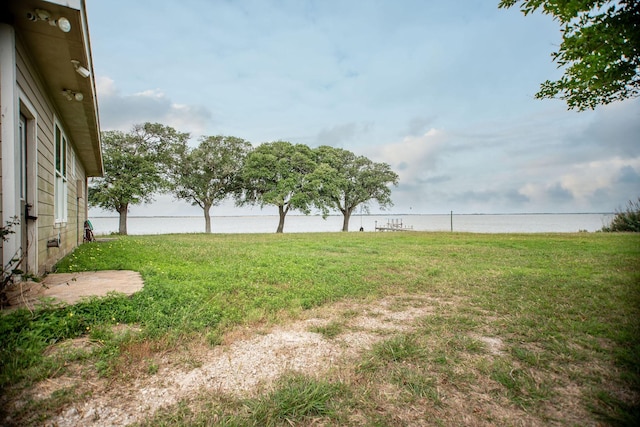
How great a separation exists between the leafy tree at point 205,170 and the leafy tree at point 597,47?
24051 millimetres

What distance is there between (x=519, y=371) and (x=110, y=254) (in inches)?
367

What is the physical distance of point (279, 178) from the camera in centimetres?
2750

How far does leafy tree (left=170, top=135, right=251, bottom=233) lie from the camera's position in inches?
1030

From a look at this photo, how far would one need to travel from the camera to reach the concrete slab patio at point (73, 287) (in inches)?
145

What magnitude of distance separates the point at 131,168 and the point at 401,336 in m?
25.7

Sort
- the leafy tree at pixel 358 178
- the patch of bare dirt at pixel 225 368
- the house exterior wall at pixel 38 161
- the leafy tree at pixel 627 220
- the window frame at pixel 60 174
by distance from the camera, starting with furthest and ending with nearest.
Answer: the leafy tree at pixel 358 178 → the leafy tree at pixel 627 220 → the window frame at pixel 60 174 → the house exterior wall at pixel 38 161 → the patch of bare dirt at pixel 225 368

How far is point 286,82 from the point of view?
1811cm

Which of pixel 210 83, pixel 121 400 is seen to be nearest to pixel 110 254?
pixel 121 400

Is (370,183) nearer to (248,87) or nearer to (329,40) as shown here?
(248,87)

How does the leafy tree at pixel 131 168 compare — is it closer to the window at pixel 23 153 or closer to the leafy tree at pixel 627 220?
the window at pixel 23 153

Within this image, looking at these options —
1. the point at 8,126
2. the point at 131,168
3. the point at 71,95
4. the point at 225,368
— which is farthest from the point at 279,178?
the point at 225,368

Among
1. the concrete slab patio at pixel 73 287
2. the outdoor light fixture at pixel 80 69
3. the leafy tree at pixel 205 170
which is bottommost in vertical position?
the concrete slab patio at pixel 73 287

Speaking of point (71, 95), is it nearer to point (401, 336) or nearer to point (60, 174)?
point (60, 174)

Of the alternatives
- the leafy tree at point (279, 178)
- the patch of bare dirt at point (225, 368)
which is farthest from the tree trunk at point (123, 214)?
the patch of bare dirt at point (225, 368)
